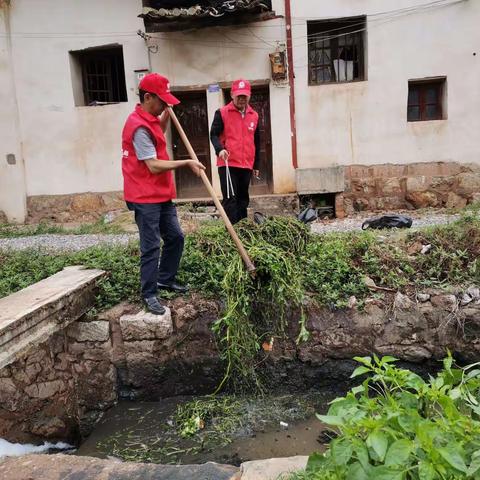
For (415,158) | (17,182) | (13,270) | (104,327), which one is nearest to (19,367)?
(104,327)

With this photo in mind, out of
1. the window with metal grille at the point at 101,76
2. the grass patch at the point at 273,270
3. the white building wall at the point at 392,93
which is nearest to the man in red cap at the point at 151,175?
the grass patch at the point at 273,270

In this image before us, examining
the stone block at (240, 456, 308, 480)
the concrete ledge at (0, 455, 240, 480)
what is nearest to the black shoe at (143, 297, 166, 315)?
the concrete ledge at (0, 455, 240, 480)

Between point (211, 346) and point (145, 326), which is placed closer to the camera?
point (145, 326)

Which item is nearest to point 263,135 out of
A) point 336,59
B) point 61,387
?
point 336,59

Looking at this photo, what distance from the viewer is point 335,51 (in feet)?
30.5

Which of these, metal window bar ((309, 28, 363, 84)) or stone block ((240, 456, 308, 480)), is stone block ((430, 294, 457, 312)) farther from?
metal window bar ((309, 28, 363, 84))

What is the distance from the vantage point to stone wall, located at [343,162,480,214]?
9.01 metres

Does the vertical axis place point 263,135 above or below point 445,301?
above

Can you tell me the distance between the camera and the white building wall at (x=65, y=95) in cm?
920

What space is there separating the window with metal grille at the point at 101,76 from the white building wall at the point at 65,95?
41 centimetres

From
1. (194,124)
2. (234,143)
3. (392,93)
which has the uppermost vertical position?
(392,93)

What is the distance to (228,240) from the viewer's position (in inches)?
177

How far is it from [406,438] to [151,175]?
272 centimetres

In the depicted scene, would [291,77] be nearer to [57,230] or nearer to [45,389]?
[57,230]
